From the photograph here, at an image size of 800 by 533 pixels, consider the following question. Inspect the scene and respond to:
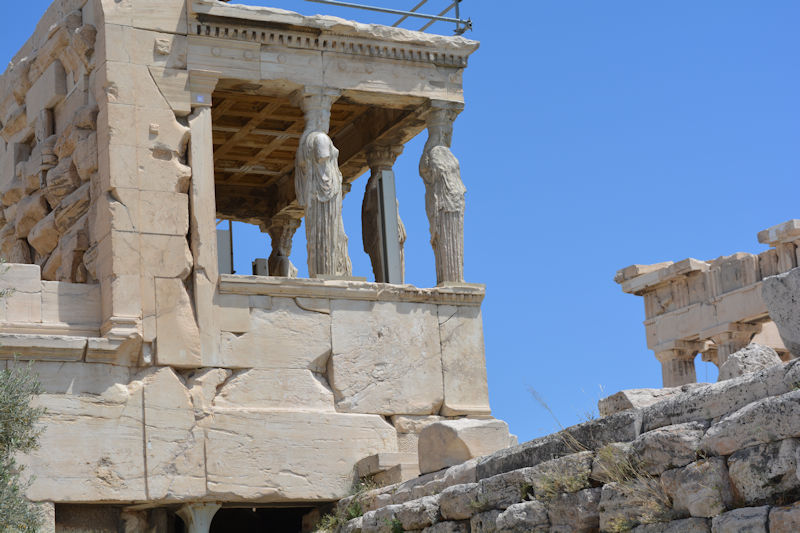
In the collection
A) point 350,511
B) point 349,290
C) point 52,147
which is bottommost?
point 350,511

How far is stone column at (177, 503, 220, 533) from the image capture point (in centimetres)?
1341

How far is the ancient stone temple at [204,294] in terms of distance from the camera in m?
13.1

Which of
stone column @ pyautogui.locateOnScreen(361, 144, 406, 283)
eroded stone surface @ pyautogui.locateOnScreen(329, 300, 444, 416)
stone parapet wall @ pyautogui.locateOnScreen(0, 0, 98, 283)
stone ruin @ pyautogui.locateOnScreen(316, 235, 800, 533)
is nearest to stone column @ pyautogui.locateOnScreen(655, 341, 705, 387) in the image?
stone column @ pyautogui.locateOnScreen(361, 144, 406, 283)

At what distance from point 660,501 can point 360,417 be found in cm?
612

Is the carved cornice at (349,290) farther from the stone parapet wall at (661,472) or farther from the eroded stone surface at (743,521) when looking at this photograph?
the eroded stone surface at (743,521)

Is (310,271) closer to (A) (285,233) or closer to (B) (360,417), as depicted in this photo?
(B) (360,417)

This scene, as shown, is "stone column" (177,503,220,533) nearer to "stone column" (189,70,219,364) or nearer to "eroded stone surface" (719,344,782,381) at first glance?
"stone column" (189,70,219,364)

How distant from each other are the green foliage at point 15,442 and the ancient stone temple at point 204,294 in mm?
700

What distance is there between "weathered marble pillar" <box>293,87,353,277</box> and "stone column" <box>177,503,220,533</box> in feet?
8.65

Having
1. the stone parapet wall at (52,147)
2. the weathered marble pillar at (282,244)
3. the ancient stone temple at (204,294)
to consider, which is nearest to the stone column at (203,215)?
the ancient stone temple at (204,294)

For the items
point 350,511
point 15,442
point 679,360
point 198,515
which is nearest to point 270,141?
point 198,515

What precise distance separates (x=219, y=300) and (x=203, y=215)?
0.88 metres

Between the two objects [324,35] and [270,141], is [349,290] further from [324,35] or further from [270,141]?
[270,141]

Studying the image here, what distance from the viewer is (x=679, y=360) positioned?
30.1 meters
